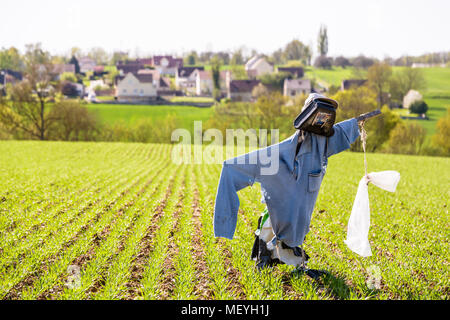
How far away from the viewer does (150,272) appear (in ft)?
15.8

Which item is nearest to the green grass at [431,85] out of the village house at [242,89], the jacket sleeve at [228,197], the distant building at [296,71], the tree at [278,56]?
the distant building at [296,71]

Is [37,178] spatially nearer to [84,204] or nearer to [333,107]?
[84,204]

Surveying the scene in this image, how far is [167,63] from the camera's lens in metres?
130

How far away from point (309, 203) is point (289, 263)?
876 millimetres

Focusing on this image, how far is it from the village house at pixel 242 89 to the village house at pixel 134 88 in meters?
17.0

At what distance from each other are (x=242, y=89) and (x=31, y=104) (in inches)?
1881

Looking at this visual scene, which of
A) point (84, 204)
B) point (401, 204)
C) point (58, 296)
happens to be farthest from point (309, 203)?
point (401, 204)

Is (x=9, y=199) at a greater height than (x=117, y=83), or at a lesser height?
lesser

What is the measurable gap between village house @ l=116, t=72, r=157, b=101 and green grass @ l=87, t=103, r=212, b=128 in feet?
35.6

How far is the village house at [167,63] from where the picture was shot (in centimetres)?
12875

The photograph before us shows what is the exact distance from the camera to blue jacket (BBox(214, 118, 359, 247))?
14.3 feet

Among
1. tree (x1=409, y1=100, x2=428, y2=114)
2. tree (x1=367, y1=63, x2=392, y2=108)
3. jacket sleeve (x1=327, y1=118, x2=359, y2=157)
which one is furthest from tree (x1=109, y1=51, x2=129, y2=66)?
jacket sleeve (x1=327, y1=118, x2=359, y2=157)

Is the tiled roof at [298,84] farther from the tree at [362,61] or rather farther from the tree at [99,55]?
the tree at [99,55]
